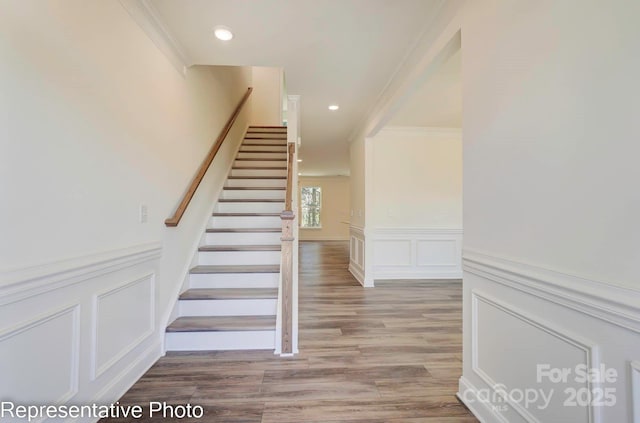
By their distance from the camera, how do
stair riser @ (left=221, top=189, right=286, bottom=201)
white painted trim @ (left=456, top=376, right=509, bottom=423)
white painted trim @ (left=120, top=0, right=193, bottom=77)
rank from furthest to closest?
→ 1. stair riser @ (left=221, top=189, right=286, bottom=201)
2. white painted trim @ (left=120, top=0, right=193, bottom=77)
3. white painted trim @ (left=456, top=376, right=509, bottom=423)

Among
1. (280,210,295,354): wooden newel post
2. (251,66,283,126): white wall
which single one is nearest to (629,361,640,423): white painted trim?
(280,210,295,354): wooden newel post

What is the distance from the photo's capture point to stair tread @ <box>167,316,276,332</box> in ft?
7.32

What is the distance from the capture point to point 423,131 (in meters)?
4.54

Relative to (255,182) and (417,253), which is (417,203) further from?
(255,182)

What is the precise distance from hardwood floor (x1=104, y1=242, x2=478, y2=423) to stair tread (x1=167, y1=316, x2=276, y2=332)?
18 centimetres

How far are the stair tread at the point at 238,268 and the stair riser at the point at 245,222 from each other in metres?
0.63

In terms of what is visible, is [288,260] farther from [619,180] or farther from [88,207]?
[619,180]

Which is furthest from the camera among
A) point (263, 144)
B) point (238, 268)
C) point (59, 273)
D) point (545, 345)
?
point (263, 144)

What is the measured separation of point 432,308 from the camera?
331 cm

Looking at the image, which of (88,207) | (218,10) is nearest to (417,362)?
(88,207)

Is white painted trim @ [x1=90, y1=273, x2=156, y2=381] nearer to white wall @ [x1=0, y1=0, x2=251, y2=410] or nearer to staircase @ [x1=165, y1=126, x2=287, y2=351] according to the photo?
white wall @ [x1=0, y1=0, x2=251, y2=410]

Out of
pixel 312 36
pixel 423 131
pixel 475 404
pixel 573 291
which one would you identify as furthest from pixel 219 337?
pixel 423 131

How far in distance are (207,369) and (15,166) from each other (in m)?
1.59

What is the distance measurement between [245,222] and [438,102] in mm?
2710
